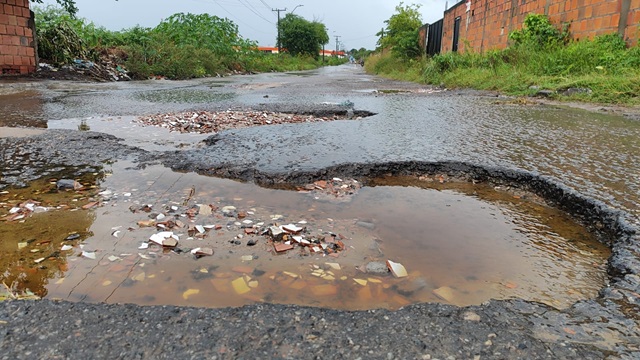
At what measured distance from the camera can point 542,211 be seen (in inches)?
86.2

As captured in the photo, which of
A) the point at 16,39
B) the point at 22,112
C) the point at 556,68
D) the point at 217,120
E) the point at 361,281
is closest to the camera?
the point at 361,281

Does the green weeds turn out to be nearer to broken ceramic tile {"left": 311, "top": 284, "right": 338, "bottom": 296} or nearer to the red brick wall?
broken ceramic tile {"left": 311, "top": 284, "right": 338, "bottom": 296}

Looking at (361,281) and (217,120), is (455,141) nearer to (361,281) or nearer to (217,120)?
(361,281)

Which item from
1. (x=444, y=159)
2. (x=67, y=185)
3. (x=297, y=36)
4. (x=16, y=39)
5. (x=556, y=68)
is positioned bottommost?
(x=67, y=185)

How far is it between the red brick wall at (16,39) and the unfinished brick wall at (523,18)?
12902mm

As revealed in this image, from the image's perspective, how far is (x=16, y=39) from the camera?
35.9 ft

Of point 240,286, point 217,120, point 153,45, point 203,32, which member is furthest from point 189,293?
point 203,32

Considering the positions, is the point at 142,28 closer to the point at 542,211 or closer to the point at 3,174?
the point at 3,174

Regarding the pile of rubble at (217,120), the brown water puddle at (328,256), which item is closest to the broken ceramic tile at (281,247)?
the brown water puddle at (328,256)

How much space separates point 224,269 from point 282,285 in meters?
0.24

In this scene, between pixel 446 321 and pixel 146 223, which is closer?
pixel 446 321

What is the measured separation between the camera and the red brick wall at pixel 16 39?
34.9 feet

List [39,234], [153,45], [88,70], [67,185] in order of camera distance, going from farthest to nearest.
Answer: [153,45], [88,70], [67,185], [39,234]

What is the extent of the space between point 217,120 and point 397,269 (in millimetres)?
3591
